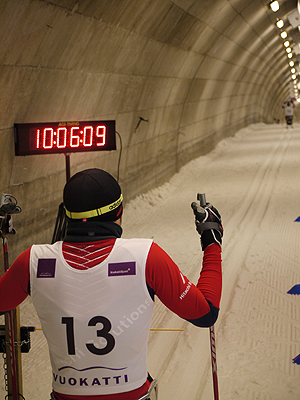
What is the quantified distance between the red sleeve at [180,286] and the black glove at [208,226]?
0.11 meters

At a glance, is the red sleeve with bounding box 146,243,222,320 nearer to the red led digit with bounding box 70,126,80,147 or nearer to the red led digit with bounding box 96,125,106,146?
the red led digit with bounding box 70,126,80,147

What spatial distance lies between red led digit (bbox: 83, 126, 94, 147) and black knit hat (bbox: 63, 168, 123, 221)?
13.5ft

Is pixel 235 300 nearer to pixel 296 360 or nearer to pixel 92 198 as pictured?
pixel 296 360

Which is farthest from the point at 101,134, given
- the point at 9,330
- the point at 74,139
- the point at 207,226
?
the point at 207,226

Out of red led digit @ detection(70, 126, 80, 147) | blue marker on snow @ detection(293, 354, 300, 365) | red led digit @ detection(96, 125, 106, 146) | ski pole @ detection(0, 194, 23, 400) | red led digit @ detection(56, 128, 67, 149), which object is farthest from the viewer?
red led digit @ detection(96, 125, 106, 146)

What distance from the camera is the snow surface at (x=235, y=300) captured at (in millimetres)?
3559

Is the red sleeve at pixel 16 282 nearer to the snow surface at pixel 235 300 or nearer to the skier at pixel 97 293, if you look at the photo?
the skier at pixel 97 293

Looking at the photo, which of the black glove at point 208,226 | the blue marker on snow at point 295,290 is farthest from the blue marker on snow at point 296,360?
the black glove at point 208,226

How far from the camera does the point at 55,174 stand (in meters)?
6.92

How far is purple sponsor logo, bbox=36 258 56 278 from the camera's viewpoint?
1.75 metres

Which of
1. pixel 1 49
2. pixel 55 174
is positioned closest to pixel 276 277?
pixel 55 174

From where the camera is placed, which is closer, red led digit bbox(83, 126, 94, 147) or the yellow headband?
the yellow headband

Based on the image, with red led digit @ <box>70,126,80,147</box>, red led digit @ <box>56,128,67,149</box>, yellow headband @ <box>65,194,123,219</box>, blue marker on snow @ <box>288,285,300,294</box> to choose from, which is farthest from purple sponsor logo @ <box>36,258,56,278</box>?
red led digit @ <box>70,126,80,147</box>

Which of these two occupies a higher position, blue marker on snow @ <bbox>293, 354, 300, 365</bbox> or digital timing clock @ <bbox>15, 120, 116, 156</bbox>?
digital timing clock @ <bbox>15, 120, 116, 156</bbox>
